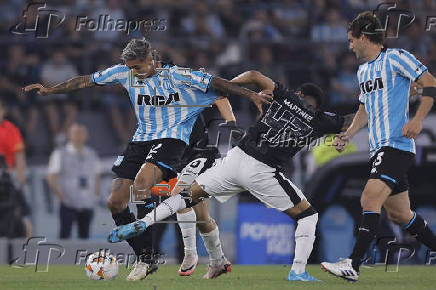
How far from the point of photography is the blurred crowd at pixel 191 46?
1448 centimetres

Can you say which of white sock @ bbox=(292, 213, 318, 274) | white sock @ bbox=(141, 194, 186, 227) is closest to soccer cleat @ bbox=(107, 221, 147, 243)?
white sock @ bbox=(141, 194, 186, 227)

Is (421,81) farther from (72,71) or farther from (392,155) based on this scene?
(72,71)

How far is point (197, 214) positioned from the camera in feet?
29.7

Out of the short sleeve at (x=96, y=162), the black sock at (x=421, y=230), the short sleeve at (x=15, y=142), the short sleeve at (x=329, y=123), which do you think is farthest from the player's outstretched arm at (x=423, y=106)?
the short sleeve at (x=15, y=142)

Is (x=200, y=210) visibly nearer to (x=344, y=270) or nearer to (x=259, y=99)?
(x=259, y=99)

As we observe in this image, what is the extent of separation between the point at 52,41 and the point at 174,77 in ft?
22.6

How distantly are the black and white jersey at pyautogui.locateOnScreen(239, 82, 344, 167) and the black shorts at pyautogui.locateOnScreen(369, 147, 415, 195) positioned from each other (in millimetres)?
611

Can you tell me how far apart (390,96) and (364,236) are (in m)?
1.24

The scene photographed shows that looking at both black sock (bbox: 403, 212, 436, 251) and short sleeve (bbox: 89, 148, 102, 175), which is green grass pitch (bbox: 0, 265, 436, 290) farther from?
short sleeve (bbox: 89, 148, 102, 175)

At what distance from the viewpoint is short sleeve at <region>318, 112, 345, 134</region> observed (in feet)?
26.9

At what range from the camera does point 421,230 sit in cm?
830

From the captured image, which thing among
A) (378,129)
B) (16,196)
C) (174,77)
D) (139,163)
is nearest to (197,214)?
(139,163)

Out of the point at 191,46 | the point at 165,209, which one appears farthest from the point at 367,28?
the point at 191,46

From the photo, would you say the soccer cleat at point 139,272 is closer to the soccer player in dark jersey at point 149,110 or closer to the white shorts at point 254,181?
the soccer player in dark jersey at point 149,110
